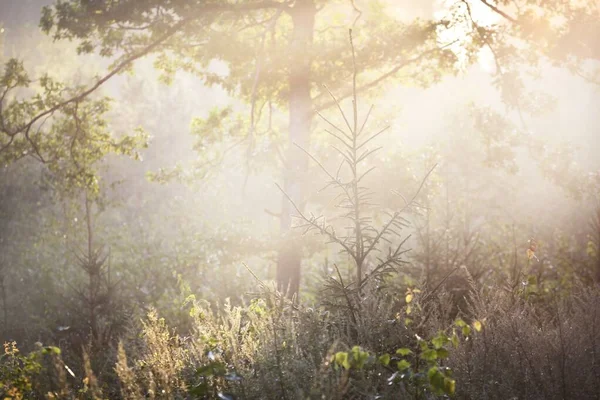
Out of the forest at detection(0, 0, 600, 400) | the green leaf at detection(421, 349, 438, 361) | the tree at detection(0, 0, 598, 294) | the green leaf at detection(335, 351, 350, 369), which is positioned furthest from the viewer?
the tree at detection(0, 0, 598, 294)

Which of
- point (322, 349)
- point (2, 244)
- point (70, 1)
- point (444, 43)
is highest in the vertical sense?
point (70, 1)

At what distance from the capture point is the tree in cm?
835

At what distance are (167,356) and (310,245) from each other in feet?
22.1

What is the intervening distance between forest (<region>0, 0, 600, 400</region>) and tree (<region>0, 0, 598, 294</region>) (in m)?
0.04

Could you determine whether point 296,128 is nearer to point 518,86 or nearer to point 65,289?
point 518,86

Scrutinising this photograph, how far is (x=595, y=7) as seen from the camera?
8320mm

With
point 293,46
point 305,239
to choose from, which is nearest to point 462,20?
point 293,46

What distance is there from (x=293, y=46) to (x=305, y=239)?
11.6 feet

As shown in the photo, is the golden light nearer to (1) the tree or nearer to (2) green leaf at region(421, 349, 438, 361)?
(1) the tree

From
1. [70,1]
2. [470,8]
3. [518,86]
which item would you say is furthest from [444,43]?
[70,1]

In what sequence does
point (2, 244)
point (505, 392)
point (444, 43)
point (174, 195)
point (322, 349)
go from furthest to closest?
point (174, 195) → point (2, 244) → point (444, 43) → point (322, 349) → point (505, 392)

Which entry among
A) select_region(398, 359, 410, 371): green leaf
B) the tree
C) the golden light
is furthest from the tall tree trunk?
select_region(398, 359, 410, 371): green leaf

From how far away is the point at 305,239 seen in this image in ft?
32.1

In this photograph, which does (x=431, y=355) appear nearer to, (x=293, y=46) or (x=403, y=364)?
(x=403, y=364)
